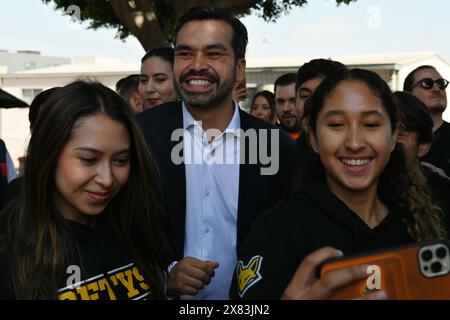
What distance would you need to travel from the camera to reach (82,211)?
191 centimetres

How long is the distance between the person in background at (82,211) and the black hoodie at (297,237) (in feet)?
1.32

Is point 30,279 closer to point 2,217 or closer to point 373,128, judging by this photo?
point 2,217

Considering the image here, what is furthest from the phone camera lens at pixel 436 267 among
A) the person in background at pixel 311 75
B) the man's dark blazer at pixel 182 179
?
the person in background at pixel 311 75

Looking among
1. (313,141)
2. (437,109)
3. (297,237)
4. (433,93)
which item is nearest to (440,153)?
(437,109)

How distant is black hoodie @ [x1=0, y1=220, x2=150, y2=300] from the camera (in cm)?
176

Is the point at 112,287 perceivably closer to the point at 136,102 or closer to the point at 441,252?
the point at 441,252

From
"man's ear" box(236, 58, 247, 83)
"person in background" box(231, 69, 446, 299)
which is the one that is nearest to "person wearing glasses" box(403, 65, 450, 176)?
"man's ear" box(236, 58, 247, 83)

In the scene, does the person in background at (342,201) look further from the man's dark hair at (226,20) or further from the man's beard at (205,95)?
the man's dark hair at (226,20)

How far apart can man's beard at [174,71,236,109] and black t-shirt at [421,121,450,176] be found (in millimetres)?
2037

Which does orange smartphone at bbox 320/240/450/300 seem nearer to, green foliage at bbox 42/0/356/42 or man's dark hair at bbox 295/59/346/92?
man's dark hair at bbox 295/59/346/92

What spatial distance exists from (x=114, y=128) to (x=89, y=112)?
3.9 inches

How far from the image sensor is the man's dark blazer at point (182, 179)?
2.51 metres

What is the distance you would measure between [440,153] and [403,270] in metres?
3.39

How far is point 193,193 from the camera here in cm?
256
